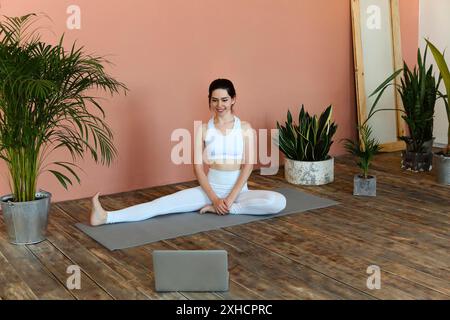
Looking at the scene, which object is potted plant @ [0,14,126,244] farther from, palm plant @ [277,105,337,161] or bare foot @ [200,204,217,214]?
palm plant @ [277,105,337,161]

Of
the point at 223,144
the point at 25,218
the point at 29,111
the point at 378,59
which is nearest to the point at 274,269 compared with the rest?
the point at 223,144

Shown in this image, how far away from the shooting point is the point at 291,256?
8.67 feet

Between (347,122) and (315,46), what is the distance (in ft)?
2.35

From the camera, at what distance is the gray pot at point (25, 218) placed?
108 inches

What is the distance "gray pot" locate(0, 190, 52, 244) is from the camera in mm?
2756

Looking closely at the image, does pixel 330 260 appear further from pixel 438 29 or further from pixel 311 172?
pixel 438 29

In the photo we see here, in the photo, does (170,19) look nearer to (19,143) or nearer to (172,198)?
(172,198)

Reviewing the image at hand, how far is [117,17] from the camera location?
360 cm

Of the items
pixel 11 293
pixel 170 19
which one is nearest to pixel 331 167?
pixel 170 19

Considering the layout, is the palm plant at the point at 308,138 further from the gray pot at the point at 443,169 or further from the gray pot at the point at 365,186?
the gray pot at the point at 443,169

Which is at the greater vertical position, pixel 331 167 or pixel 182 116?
pixel 182 116

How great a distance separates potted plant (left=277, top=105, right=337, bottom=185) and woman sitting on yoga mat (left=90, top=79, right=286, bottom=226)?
697 mm

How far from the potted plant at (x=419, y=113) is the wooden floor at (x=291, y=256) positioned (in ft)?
2.04

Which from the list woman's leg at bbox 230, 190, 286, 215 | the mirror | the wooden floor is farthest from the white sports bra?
the mirror
